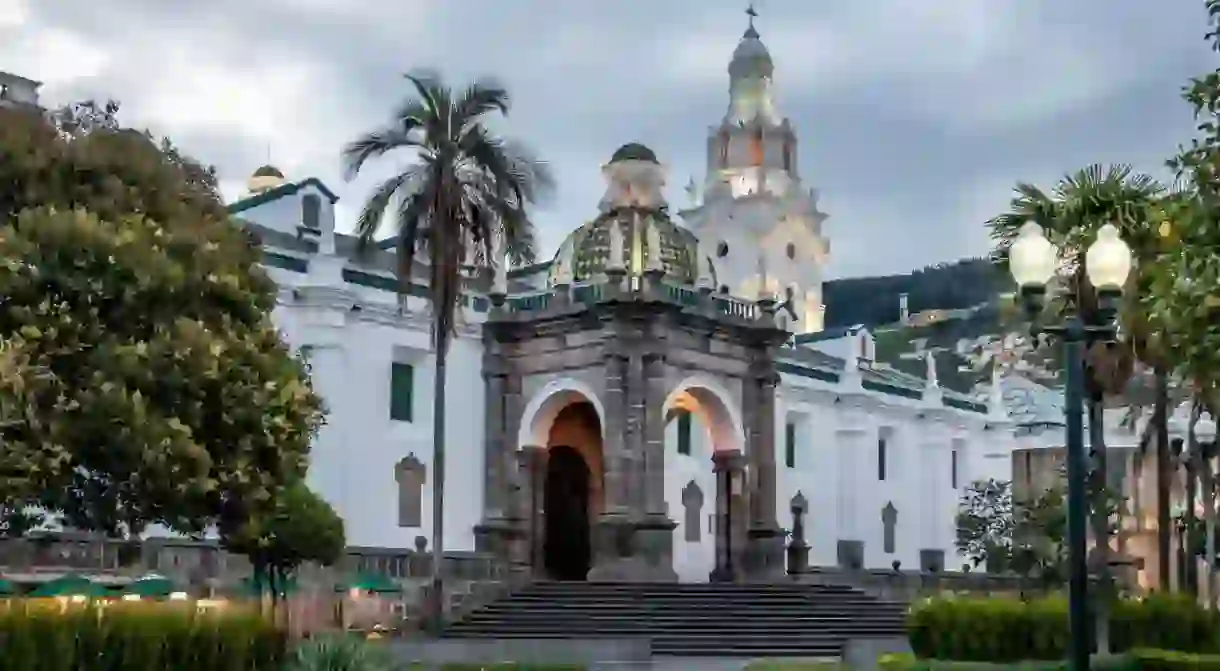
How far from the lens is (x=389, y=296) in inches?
1487

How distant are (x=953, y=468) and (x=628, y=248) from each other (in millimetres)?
24695

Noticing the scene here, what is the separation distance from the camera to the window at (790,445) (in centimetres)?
4997

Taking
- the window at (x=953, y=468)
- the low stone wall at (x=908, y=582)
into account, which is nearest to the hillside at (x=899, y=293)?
the window at (x=953, y=468)

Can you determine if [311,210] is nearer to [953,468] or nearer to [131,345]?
[131,345]

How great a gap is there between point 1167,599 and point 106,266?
16.6m

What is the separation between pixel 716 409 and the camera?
38.4 meters

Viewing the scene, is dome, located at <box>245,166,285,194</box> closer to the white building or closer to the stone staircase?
the white building

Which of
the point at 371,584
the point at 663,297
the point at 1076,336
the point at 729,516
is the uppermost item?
the point at 663,297

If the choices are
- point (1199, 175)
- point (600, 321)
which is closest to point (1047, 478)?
point (600, 321)

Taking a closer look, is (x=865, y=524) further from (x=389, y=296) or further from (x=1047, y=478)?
(x=389, y=296)

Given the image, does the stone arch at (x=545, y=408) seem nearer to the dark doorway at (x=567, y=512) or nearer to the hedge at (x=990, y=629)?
the dark doorway at (x=567, y=512)

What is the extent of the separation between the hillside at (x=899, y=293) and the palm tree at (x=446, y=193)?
209 feet

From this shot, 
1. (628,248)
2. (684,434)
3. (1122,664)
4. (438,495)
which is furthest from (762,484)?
(1122,664)

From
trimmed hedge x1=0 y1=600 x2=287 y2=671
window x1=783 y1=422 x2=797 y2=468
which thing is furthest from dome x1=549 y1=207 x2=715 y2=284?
trimmed hedge x1=0 y1=600 x2=287 y2=671
